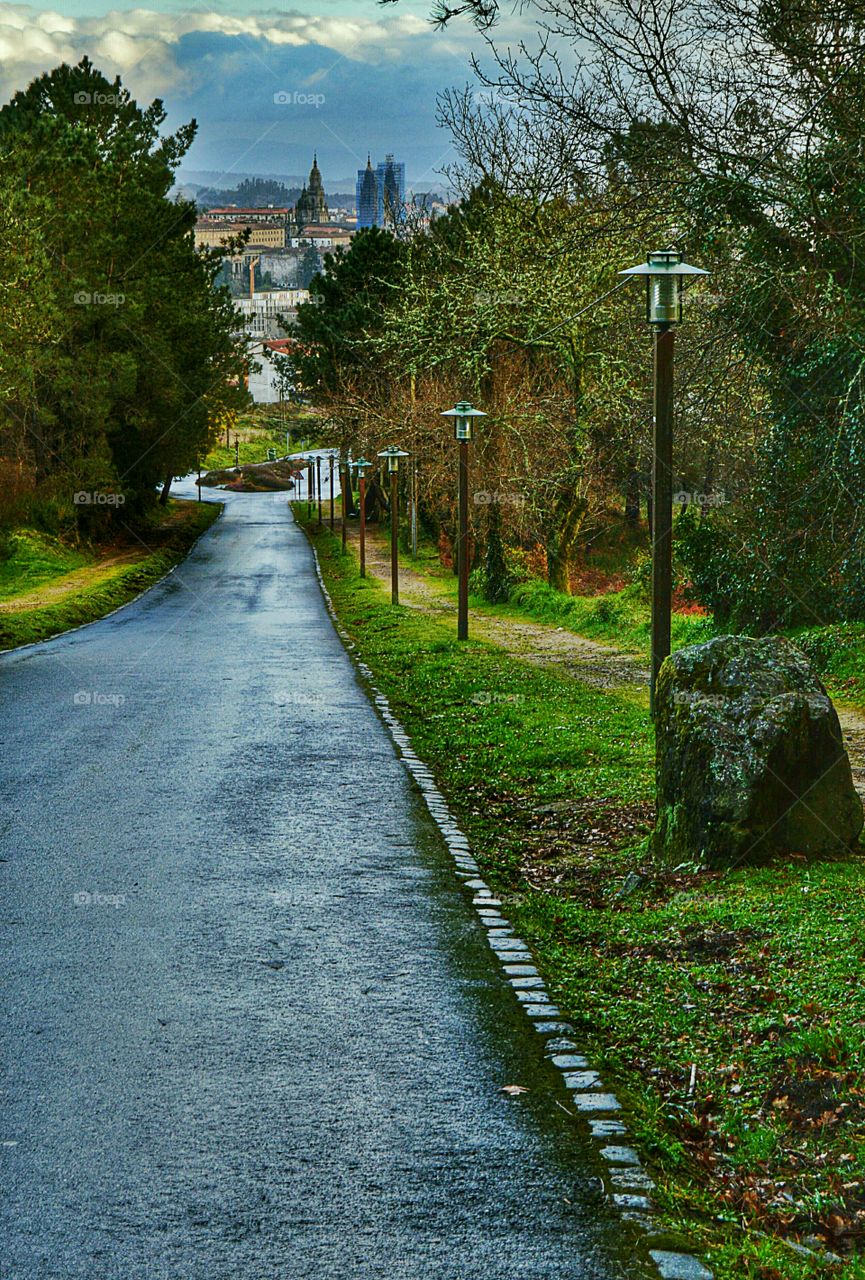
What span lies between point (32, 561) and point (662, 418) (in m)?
33.8

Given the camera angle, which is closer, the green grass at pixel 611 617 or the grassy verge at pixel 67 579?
the green grass at pixel 611 617

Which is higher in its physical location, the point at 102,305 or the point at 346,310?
the point at 346,310

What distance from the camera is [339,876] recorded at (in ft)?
26.9

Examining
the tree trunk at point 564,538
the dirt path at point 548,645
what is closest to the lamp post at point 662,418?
the dirt path at point 548,645

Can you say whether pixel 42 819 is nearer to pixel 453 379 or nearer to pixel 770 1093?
pixel 770 1093

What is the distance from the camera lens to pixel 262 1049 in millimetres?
5402

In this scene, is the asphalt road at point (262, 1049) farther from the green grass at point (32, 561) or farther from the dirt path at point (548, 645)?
the green grass at point (32, 561)

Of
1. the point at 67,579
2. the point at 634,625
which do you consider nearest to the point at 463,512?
the point at 634,625

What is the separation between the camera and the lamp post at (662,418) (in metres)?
11.9

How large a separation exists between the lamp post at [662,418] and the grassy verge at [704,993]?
1.40 m

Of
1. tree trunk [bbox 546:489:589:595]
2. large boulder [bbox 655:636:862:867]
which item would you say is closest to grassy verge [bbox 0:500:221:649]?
tree trunk [bbox 546:489:589:595]

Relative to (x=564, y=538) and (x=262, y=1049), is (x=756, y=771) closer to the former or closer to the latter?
(x=262, y=1049)

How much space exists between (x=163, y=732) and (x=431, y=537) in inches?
1633

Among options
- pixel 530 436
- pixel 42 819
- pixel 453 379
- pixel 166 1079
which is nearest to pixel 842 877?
pixel 166 1079
